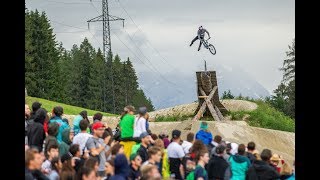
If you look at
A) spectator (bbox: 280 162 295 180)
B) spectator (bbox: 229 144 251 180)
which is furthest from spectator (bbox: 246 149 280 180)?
spectator (bbox: 229 144 251 180)

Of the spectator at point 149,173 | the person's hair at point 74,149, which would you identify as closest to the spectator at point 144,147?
the person's hair at point 74,149

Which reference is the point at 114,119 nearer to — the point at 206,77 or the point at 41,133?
the point at 206,77

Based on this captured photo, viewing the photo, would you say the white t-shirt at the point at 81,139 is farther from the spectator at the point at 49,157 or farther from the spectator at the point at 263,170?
the spectator at the point at 263,170

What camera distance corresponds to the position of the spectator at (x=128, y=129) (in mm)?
16875

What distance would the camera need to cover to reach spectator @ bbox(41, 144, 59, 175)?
1262 centimetres

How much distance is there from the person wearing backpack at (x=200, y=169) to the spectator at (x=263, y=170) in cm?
100

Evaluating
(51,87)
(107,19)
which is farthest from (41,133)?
(51,87)

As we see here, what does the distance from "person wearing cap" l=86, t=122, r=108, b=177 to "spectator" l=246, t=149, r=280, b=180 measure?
10.4 ft

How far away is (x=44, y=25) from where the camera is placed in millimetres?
72250

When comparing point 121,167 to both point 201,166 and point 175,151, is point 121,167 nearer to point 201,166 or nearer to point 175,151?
point 201,166

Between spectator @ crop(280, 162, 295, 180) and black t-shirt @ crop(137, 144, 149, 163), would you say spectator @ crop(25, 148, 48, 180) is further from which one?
spectator @ crop(280, 162, 295, 180)

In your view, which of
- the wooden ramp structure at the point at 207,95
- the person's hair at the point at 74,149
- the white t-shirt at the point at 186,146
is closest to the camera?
the person's hair at the point at 74,149

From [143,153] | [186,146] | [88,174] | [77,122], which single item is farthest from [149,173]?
[77,122]
